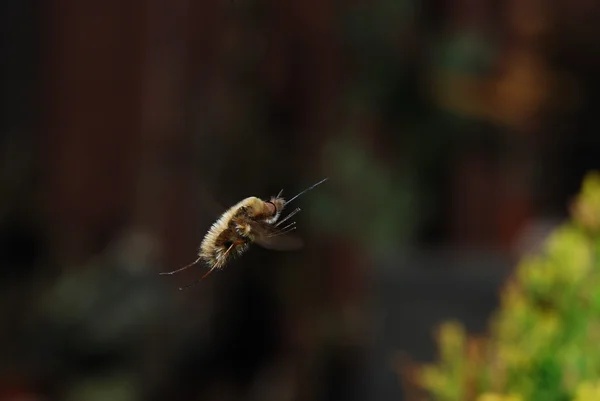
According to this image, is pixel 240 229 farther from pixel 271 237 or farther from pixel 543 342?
pixel 543 342

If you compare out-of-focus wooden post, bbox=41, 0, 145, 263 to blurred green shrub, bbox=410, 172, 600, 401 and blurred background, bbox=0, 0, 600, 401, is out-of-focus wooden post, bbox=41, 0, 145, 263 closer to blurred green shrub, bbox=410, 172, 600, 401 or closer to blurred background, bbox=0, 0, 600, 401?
blurred background, bbox=0, 0, 600, 401

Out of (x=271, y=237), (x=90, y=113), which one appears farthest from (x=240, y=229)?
(x=90, y=113)

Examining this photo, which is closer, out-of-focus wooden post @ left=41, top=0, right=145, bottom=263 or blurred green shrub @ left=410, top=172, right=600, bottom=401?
blurred green shrub @ left=410, top=172, right=600, bottom=401

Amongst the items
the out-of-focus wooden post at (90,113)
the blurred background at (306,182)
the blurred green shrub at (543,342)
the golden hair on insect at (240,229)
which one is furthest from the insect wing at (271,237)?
the out-of-focus wooden post at (90,113)

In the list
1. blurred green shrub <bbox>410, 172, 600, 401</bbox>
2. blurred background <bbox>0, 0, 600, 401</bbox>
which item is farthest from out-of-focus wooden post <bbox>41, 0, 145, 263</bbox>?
blurred green shrub <bbox>410, 172, 600, 401</bbox>

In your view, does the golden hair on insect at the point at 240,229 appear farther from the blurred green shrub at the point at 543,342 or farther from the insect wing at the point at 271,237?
the blurred green shrub at the point at 543,342

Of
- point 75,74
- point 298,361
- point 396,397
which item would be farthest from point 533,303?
point 75,74

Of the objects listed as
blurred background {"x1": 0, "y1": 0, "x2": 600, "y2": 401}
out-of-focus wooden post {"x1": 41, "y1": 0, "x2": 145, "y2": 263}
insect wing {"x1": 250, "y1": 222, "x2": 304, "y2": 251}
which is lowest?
insect wing {"x1": 250, "y1": 222, "x2": 304, "y2": 251}
